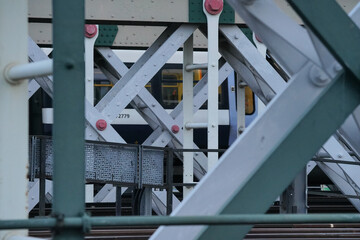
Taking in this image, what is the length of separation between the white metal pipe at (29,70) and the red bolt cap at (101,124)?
996 cm

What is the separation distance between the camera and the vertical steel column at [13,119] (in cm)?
363

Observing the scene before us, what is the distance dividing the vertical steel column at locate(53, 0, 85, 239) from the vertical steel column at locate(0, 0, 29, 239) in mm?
554

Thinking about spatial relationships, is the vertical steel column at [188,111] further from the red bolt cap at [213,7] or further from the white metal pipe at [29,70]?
the white metal pipe at [29,70]

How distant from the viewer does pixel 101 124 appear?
13609mm

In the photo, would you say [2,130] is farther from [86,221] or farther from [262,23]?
[262,23]

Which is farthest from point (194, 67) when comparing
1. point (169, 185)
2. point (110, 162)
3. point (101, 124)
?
point (110, 162)

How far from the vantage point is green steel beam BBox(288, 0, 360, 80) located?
3.38 meters

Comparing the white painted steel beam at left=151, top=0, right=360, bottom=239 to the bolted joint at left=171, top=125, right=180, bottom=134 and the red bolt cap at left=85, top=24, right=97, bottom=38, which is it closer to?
the red bolt cap at left=85, top=24, right=97, bottom=38

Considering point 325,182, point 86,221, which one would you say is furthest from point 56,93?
point 325,182

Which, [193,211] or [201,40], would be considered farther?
[201,40]

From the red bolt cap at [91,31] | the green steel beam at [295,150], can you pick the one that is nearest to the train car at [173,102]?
the red bolt cap at [91,31]

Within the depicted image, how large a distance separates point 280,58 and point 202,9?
9.82 m

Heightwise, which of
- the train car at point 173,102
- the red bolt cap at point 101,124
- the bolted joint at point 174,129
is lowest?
the red bolt cap at point 101,124

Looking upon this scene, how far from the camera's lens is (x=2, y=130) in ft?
11.9
